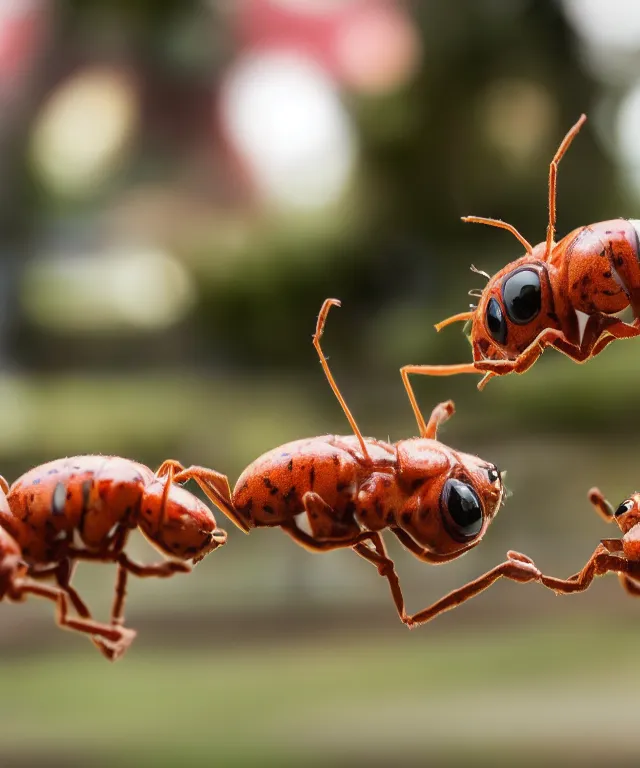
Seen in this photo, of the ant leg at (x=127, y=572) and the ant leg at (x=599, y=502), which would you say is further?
the ant leg at (x=599, y=502)

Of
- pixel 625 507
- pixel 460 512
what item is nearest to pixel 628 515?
pixel 625 507

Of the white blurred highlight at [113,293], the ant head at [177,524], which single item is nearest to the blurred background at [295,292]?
the white blurred highlight at [113,293]

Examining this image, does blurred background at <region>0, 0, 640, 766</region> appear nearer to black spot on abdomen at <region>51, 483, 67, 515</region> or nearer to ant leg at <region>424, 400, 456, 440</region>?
ant leg at <region>424, 400, 456, 440</region>

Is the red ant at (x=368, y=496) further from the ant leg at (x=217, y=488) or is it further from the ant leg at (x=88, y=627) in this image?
the ant leg at (x=88, y=627)

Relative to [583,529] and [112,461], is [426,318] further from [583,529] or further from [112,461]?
[112,461]

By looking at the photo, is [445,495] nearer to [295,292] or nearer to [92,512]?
[92,512]
